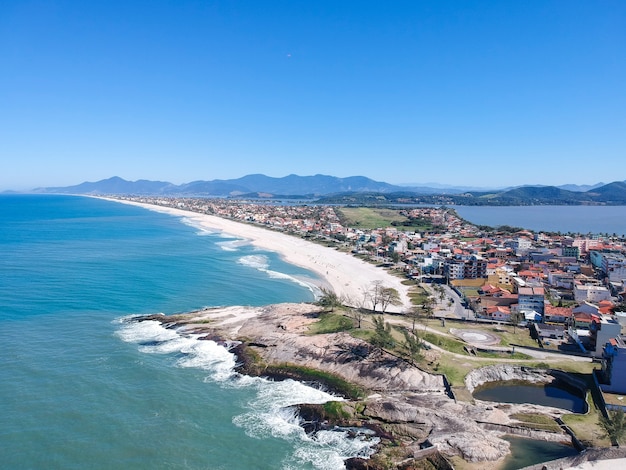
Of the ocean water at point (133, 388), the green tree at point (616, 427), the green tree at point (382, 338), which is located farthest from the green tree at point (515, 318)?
the ocean water at point (133, 388)

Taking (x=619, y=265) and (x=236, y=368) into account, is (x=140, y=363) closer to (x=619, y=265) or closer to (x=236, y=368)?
(x=236, y=368)

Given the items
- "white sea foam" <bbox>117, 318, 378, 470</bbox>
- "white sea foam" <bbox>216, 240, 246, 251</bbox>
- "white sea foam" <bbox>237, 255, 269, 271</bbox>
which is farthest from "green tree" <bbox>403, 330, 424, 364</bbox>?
"white sea foam" <bbox>216, 240, 246, 251</bbox>

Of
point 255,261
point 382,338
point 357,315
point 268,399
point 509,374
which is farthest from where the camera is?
point 255,261

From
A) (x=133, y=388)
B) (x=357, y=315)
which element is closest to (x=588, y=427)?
(x=357, y=315)

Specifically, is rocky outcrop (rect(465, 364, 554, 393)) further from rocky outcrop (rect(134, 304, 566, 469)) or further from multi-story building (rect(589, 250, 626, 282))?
multi-story building (rect(589, 250, 626, 282))

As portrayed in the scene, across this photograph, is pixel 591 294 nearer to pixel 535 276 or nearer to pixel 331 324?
pixel 535 276

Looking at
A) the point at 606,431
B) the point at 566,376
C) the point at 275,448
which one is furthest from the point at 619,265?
the point at 275,448
